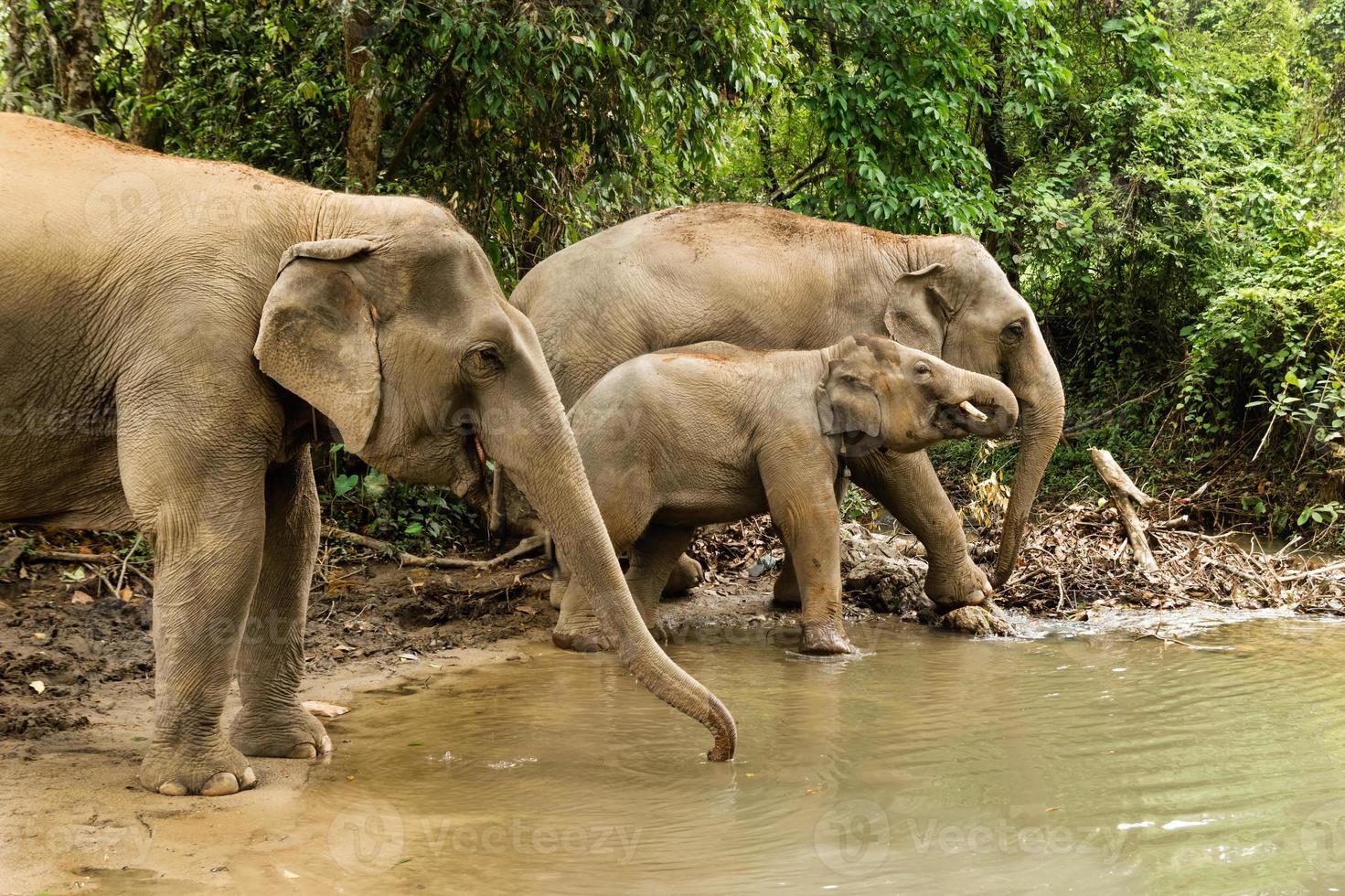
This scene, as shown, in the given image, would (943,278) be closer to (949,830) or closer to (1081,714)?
(1081,714)

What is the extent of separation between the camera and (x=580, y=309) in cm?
781

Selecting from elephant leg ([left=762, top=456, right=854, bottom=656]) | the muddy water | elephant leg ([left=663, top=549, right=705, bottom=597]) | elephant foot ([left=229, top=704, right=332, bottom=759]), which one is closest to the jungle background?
elephant leg ([left=663, top=549, right=705, bottom=597])

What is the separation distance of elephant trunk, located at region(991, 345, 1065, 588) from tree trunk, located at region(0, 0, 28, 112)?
5957 mm

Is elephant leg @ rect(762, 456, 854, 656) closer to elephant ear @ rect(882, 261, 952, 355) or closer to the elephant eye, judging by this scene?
elephant ear @ rect(882, 261, 952, 355)

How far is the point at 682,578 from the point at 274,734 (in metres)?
A: 4.03

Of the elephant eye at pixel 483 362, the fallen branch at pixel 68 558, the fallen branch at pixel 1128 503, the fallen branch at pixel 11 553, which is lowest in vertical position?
the fallen branch at pixel 68 558

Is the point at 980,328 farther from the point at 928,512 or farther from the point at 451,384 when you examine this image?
the point at 451,384

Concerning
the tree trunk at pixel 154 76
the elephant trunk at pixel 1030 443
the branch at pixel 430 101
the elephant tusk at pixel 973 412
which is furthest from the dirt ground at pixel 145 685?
the tree trunk at pixel 154 76

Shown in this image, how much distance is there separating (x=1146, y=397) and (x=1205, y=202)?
73.5 inches

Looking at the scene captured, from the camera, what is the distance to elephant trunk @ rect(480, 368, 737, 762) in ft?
14.2

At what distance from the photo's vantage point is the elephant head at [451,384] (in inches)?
170

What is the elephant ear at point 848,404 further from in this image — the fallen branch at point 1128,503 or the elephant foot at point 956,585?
the fallen branch at point 1128,503

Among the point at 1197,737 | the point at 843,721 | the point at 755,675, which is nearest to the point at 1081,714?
the point at 1197,737

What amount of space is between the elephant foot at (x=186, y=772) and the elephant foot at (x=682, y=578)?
4364 mm
